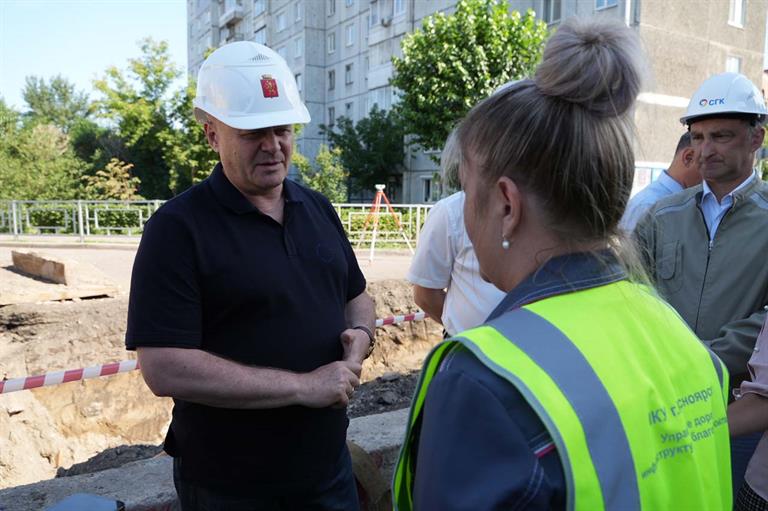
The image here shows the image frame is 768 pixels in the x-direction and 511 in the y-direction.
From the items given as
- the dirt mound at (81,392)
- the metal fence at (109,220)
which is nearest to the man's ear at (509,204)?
the dirt mound at (81,392)

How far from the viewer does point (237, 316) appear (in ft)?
6.54

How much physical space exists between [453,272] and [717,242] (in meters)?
1.19

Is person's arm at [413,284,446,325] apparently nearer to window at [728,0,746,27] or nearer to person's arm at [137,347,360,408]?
person's arm at [137,347,360,408]

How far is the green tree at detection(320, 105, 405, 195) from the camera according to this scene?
92.8 feet

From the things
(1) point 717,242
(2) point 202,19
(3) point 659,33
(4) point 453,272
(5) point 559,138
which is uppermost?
(2) point 202,19

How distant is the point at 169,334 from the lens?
6.08 ft

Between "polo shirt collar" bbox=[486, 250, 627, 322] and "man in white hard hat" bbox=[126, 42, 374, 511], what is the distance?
111 cm

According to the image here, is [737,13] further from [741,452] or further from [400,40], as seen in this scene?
[741,452]

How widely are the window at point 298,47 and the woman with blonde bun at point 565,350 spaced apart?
37374 mm

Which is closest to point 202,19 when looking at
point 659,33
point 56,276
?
point 659,33

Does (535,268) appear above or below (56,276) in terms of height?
above

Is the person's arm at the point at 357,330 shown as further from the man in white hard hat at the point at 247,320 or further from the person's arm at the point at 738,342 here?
the person's arm at the point at 738,342

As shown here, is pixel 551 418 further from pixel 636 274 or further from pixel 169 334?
pixel 169 334

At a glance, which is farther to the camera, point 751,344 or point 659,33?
point 659,33
